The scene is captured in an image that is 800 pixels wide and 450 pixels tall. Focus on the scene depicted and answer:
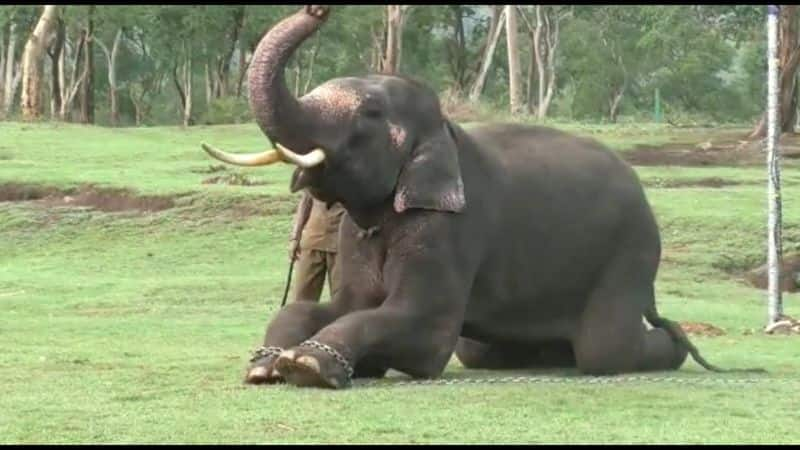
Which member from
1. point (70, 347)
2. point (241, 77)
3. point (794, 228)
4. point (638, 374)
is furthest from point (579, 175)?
point (241, 77)

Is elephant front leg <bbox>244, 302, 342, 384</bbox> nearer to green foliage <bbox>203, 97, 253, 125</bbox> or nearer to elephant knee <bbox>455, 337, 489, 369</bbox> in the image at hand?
elephant knee <bbox>455, 337, 489, 369</bbox>

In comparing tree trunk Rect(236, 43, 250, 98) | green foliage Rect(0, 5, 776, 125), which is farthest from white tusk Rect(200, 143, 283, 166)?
tree trunk Rect(236, 43, 250, 98)

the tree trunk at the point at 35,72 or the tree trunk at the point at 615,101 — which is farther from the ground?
the tree trunk at the point at 35,72

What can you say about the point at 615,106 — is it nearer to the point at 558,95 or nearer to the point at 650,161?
the point at 558,95

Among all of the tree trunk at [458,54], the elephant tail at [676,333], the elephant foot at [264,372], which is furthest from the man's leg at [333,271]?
the tree trunk at [458,54]

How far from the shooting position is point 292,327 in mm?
9484

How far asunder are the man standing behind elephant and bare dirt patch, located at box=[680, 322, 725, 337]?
347 centimetres

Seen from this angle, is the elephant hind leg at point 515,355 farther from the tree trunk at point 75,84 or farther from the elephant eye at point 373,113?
the tree trunk at point 75,84

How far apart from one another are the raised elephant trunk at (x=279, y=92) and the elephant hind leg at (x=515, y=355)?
2.08 meters

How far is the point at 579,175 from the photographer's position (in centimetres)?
1023

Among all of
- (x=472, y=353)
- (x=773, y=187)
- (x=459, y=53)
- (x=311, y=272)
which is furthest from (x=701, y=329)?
(x=459, y=53)

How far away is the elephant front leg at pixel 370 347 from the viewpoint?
870 centimetres

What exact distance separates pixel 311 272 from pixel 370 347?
2.50 m

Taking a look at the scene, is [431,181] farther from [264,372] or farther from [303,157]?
[264,372]
